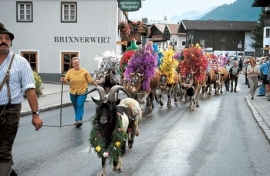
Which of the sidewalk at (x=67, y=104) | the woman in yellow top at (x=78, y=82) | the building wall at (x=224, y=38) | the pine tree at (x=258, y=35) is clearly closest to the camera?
the woman in yellow top at (x=78, y=82)

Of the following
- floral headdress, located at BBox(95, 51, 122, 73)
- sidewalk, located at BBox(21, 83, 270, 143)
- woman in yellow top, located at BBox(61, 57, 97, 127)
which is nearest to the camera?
woman in yellow top, located at BBox(61, 57, 97, 127)

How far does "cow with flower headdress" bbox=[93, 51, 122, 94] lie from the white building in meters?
12.9

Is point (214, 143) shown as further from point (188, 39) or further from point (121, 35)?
point (188, 39)

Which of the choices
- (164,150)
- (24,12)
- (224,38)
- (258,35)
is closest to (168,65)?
(164,150)

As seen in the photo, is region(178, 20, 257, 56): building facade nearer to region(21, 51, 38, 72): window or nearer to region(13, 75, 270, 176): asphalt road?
region(21, 51, 38, 72): window

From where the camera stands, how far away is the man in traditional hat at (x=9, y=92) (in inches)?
218

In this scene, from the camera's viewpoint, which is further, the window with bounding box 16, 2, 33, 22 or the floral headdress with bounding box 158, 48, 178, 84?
the window with bounding box 16, 2, 33, 22

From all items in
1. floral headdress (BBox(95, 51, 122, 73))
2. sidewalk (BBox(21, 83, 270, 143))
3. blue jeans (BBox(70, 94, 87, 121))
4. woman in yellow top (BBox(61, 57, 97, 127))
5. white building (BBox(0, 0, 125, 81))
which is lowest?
sidewalk (BBox(21, 83, 270, 143))

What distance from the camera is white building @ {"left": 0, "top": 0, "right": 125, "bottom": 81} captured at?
96.1 feet

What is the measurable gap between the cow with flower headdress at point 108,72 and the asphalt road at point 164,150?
2078mm

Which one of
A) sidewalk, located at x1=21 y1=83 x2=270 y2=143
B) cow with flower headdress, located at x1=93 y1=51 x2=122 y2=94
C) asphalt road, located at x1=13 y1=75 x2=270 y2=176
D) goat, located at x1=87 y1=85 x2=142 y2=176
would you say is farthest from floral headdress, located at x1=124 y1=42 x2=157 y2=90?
goat, located at x1=87 y1=85 x2=142 y2=176

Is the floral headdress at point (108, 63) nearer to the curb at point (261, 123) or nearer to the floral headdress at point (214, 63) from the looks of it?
the curb at point (261, 123)

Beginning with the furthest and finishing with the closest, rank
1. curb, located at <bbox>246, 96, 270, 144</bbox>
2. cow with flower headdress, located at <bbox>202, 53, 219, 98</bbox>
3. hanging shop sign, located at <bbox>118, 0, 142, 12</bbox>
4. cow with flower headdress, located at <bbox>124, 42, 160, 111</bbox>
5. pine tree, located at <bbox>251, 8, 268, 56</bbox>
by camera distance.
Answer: pine tree, located at <bbox>251, 8, 268, 56</bbox> → hanging shop sign, located at <bbox>118, 0, 142, 12</bbox> → cow with flower headdress, located at <bbox>202, 53, 219, 98</bbox> → cow with flower headdress, located at <bbox>124, 42, 160, 111</bbox> → curb, located at <bbox>246, 96, 270, 144</bbox>

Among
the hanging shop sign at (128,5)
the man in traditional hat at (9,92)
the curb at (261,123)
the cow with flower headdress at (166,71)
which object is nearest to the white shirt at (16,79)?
the man in traditional hat at (9,92)
